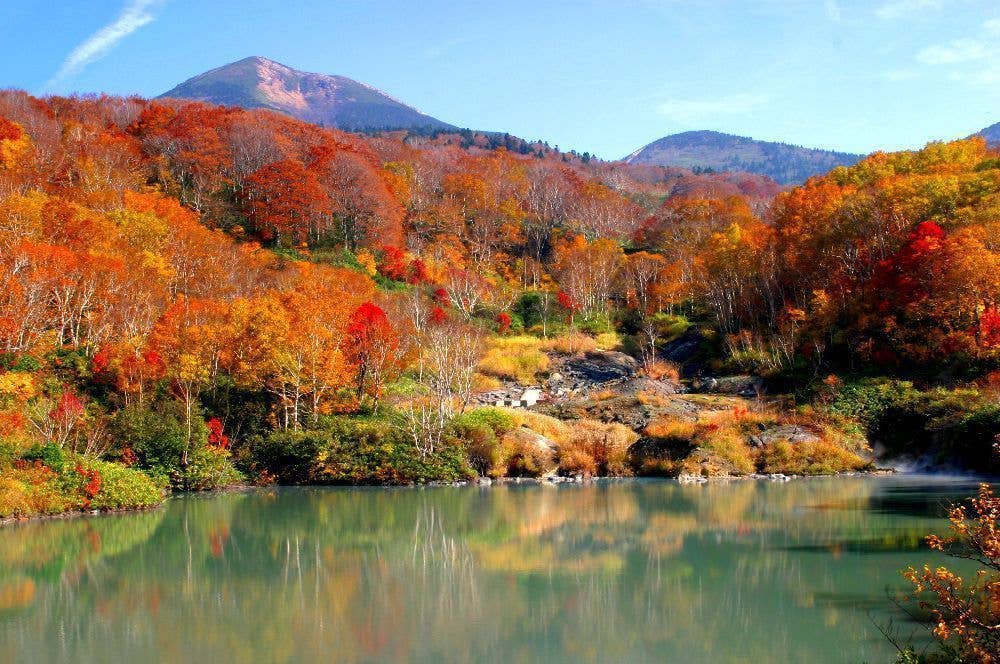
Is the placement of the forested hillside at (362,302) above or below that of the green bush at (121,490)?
above

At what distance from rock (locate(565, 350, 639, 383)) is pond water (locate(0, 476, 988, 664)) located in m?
20.8

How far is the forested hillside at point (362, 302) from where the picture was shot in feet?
88.7

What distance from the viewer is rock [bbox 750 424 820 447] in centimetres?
2936

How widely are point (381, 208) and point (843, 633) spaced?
5107 centimetres

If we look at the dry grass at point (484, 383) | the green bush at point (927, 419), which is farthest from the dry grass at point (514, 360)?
the green bush at point (927, 419)

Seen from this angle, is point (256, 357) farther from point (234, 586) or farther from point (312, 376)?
point (234, 586)

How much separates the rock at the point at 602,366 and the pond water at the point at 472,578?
20804 millimetres

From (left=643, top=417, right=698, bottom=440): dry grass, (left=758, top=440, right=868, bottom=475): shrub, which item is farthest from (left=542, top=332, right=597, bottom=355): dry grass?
(left=758, top=440, right=868, bottom=475): shrub

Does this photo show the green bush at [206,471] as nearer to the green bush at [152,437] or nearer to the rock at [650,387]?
the green bush at [152,437]

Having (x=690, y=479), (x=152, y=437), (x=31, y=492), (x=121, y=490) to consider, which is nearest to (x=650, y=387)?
(x=690, y=479)

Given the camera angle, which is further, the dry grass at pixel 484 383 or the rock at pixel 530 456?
the dry grass at pixel 484 383

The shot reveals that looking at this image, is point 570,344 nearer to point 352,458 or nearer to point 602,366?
point 602,366

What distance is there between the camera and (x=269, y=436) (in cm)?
2766

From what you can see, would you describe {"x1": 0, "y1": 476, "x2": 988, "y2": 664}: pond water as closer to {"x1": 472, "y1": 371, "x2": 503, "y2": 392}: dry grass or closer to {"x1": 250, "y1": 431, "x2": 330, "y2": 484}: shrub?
{"x1": 250, "y1": 431, "x2": 330, "y2": 484}: shrub
